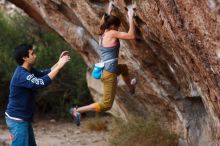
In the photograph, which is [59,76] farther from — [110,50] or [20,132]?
[20,132]

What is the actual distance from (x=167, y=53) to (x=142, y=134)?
2647mm

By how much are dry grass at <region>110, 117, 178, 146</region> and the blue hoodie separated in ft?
11.1

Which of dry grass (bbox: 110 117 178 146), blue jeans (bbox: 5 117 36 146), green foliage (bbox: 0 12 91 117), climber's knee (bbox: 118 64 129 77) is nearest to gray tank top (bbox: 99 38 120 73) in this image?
climber's knee (bbox: 118 64 129 77)

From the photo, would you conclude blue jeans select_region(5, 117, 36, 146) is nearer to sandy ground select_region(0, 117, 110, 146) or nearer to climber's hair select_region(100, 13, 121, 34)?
climber's hair select_region(100, 13, 121, 34)

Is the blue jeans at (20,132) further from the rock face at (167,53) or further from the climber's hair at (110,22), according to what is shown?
the rock face at (167,53)

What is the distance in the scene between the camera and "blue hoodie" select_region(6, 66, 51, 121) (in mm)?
6754

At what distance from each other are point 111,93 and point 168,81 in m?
1.33

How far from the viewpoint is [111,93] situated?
7.93 m

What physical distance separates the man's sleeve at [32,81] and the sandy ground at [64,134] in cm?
526

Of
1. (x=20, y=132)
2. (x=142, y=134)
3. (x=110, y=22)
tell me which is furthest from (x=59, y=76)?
(x=20, y=132)

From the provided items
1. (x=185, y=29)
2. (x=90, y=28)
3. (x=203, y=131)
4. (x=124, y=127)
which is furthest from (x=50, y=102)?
(x=185, y=29)

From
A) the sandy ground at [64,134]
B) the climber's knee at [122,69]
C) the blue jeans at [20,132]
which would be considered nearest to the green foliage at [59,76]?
the sandy ground at [64,134]

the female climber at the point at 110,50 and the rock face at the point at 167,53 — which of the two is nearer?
the rock face at the point at 167,53

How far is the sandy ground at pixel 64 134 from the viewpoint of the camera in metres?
12.6
